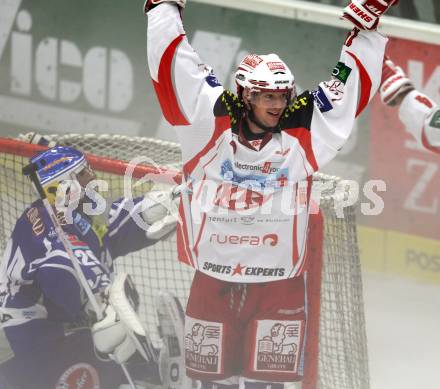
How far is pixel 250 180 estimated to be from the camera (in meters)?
4.07

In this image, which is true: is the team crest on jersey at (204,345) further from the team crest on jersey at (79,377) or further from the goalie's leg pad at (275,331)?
the team crest on jersey at (79,377)

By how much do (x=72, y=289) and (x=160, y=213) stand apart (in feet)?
1.43

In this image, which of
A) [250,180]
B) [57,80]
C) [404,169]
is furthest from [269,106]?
[57,80]

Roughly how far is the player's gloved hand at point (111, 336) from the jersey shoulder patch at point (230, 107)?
2.74 ft

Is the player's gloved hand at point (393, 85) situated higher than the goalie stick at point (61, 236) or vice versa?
the player's gloved hand at point (393, 85)

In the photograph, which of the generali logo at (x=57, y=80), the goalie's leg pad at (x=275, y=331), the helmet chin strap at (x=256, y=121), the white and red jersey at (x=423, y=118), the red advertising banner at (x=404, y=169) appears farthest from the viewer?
the generali logo at (x=57, y=80)

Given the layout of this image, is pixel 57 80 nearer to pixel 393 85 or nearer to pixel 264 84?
pixel 393 85

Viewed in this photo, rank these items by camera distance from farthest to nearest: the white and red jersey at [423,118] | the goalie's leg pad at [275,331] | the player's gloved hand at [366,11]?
the white and red jersey at [423,118], the goalie's leg pad at [275,331], the player's gloved hand at [366,11]

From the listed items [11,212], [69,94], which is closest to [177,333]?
[11,212]

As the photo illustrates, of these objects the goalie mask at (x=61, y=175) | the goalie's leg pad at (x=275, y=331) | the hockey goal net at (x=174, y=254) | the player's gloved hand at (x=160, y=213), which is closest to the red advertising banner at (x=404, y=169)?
the hockey goal net at (x=174, y=254)

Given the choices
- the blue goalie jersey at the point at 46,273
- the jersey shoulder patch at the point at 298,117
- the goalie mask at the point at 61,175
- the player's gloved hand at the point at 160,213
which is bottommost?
the blue goalie jersey at the point at 46,273

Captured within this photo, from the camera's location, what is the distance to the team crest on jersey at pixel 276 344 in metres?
4.23

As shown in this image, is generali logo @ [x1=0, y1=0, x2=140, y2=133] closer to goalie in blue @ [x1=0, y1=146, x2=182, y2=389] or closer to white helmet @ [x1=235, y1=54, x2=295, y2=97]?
goalie in blue @ [x1=0, y1=146, x2=182, y2=389]

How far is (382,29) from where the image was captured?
6.34 meters
